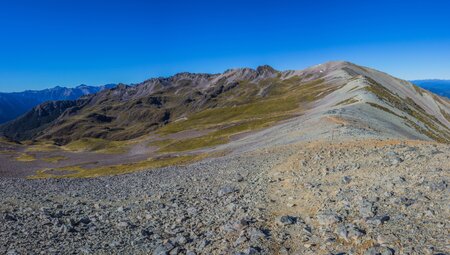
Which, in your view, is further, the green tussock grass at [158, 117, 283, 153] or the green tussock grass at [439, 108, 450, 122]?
the green tussock grass at [439, 108, 450, 122]

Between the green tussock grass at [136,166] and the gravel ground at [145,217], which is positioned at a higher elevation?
the gravel ground at [145,217]

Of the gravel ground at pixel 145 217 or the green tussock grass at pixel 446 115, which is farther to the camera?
the green tussock grass at pixel 446 115

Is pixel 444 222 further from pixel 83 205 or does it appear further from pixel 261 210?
pixel 83 205

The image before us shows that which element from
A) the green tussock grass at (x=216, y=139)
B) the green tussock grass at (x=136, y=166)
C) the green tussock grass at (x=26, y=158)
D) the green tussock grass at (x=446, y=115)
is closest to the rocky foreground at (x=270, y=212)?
the green tussock grass at (x=136, y=166)

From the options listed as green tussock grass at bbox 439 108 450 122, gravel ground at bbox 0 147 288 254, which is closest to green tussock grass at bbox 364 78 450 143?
green tussock grass at bbox 439 108 450 122

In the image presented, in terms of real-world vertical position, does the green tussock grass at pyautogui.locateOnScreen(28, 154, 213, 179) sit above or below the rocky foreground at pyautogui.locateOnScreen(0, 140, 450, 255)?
below

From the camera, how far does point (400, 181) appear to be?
75.1 feet

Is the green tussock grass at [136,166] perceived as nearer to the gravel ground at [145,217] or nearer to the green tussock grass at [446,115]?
the gravel ground at [145,217]

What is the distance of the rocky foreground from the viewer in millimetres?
17359

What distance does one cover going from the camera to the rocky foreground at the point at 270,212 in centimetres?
1736

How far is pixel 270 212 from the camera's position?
74.9 ft

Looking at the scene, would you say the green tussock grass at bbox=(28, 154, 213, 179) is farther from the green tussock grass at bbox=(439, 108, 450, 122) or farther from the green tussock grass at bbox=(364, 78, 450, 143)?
the green tussock grass at bbox=(439, 108, 450, 122)

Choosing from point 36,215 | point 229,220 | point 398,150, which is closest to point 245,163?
point 398,150

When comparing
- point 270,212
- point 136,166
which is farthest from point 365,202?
point 136,166
